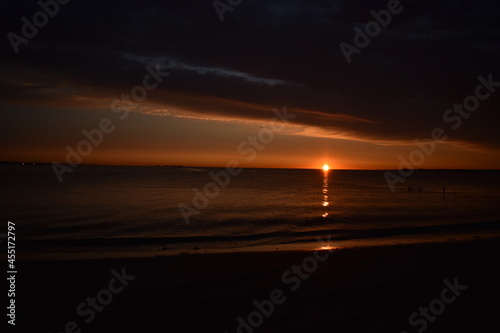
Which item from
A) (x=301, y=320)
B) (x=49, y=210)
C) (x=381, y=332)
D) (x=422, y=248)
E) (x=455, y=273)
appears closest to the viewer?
(x=381, y=332)

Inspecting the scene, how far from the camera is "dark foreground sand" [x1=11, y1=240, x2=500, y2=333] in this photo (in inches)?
331

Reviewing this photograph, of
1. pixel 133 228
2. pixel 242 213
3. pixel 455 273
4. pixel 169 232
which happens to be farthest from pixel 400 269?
pixel 242 213

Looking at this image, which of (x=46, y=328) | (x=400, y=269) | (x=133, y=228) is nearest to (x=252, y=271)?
(x=400, y=269)

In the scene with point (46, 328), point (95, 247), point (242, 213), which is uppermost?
point (242, 213)

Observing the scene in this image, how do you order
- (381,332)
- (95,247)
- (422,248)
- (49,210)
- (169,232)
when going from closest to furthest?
(381,332) < (422,248) < (95,247) < (169,232) < (49,210)

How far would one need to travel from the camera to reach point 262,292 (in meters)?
10.8

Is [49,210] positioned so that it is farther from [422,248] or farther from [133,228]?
[422,248]

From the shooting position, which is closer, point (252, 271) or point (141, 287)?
point (141, 287)

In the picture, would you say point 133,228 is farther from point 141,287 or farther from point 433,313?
point 433,313

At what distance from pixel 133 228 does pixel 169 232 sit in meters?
3.09

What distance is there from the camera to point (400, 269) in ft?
43.7

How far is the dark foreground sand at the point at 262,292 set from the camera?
841 cm

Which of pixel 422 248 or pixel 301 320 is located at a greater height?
pixel 422 248

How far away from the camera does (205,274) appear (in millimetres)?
12844
